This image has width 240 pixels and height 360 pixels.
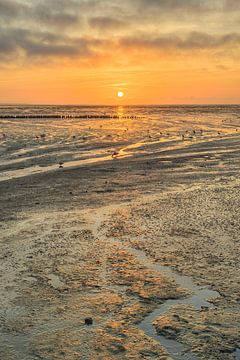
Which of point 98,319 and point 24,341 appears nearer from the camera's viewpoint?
point 24,341

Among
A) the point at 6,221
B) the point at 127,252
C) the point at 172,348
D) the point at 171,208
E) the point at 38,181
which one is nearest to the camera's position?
the point at 172,348

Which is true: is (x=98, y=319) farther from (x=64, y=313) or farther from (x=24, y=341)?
(x=24, y=341)

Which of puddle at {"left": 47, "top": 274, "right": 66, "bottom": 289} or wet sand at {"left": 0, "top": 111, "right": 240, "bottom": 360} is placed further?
puddle at {"left": 47, "top": 274, "right": 66, "bottom": 289}

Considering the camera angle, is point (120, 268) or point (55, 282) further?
point (120, 268)

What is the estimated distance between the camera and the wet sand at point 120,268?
19.4ft

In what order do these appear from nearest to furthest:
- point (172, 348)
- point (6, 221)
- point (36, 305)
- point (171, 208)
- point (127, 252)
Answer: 1. point (172, 348)
2. point (36, 305)
3. point (127, 252)
4. point (6, 221)
5. point (171, 208)

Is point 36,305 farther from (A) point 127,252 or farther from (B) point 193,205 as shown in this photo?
(B) point 193,205

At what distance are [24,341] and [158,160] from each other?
19503 mm

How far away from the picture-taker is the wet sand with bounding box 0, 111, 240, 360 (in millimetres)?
5906

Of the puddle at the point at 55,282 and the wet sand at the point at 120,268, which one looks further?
the puddle at the point at 55,282

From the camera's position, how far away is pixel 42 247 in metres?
9.80

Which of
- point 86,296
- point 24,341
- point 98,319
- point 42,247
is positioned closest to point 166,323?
point 98,319

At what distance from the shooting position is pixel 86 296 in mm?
7258

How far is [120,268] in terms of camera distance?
8.45 metres
